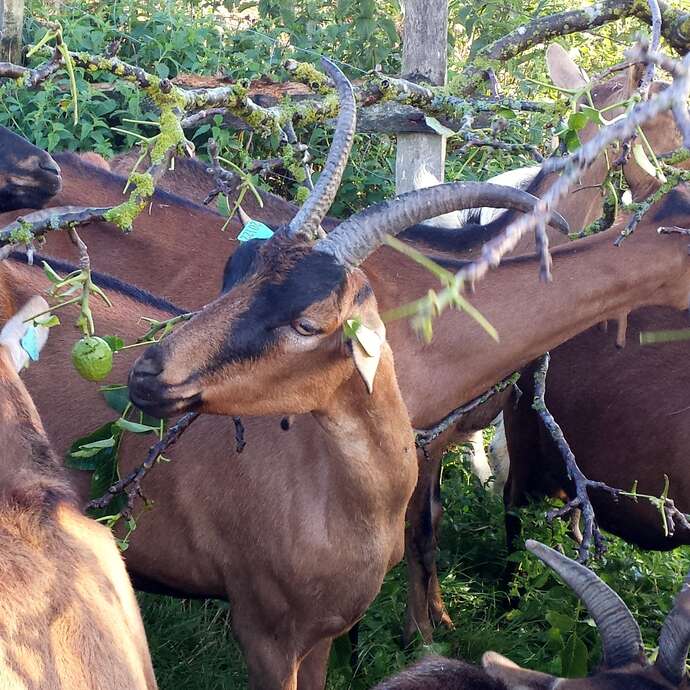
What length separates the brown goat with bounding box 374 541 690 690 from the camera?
2531mm

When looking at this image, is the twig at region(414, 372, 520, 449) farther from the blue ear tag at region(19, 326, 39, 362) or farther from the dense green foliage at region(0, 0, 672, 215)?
the dense green foliage at region(0, 0, 672, 215)

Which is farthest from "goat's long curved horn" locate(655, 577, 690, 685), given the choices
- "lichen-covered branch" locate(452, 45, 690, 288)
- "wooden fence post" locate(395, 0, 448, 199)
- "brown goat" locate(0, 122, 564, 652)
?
"wooden fence post" locate(395, 0, 448, 199)

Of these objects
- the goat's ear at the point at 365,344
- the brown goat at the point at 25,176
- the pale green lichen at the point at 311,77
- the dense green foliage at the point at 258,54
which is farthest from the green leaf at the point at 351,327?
the dense green foliage at the point at 258,54

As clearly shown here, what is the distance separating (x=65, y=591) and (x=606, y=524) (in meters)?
3.03

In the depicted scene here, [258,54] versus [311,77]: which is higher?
[311,77]

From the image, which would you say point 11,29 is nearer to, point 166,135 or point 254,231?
point 254,231

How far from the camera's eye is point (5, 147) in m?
4.15

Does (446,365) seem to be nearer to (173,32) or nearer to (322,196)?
(322,196)

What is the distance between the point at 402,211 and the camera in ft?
9.21

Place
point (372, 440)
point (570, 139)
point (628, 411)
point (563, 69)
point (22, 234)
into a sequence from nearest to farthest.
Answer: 1. point (22, 234)
2. point (570, 139)
3. point (372, 440)
4. point (628, 411)
5. point (563, 69)

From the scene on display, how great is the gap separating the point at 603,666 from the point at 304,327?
1159mm

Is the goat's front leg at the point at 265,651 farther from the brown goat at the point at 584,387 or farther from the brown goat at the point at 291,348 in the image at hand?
the brown goat at the point at 584,387

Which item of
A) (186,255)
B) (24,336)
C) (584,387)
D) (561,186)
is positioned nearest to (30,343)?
(24,336)

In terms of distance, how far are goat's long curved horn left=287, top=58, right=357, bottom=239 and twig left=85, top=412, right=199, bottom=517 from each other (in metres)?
0.58
